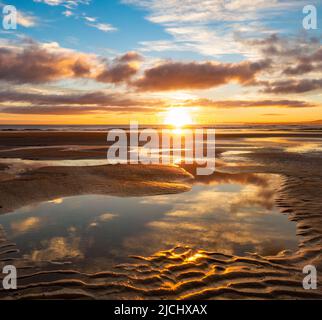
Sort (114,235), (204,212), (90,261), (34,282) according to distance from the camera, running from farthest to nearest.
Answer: (204,212)
(114,235)
(90,261)
(34,282)

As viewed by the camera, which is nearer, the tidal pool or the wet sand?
the wet sand

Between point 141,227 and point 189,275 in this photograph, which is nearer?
point 189,275

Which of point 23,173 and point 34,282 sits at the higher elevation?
point 23,173

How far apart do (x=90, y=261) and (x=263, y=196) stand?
320 inches

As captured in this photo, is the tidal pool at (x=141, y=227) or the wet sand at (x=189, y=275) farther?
the tidal pool at (x=141, y=227)

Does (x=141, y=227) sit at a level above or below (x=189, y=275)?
above

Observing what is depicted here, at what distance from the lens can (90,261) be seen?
7.04 m

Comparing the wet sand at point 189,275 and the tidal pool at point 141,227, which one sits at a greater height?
the tidal pool at point 141,227

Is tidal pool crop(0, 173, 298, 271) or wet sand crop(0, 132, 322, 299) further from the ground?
tidal pool crop(0, 173, 298, 271)
